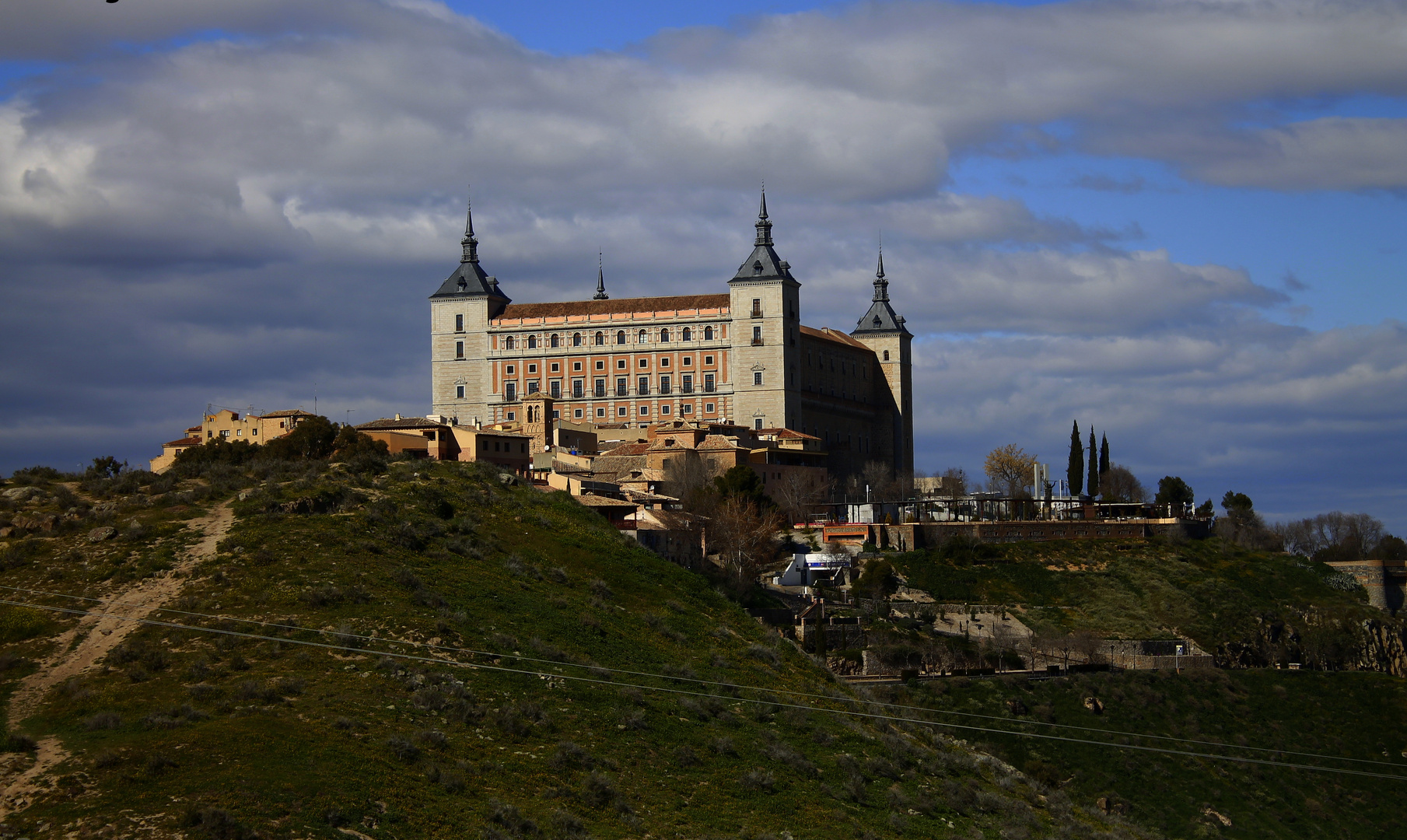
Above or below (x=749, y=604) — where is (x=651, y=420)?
above

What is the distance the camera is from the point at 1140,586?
80.9 meters

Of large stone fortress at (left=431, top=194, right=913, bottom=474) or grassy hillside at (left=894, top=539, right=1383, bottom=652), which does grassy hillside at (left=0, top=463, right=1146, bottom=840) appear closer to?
grassy hillside at (left=894, top=539, right=1383, bottom=652)

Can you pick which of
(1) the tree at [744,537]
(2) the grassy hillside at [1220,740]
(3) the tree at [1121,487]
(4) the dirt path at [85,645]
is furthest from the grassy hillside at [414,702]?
(3) the tree at [1121,487]

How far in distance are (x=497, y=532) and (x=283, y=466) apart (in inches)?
250

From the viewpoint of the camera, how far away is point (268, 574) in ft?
110

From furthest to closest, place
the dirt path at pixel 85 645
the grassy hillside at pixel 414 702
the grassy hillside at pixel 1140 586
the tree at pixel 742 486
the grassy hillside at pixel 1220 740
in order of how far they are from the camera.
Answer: the tree at pixel 742 486 < the grassy hillside at pixel 1140 586 < the grassy hillside at pixel 1220 740 < the grassy hillside at pixel 414 702 < the dirt path at pixel 85 645

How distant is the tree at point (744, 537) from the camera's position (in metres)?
75.5

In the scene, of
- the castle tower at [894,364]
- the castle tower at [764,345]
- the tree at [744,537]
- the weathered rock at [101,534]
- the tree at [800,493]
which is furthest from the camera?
the castle tower at [894,364]

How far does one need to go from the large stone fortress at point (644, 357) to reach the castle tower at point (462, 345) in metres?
0.09

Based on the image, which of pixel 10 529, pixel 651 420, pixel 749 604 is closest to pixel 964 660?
pixel 749 604

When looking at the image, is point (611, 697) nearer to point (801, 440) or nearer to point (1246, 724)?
Answer: point (1246, 724)

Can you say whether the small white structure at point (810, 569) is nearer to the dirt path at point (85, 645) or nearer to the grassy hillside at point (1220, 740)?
the grassy hillside at point (1220, 740)

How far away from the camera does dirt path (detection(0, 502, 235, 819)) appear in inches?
895

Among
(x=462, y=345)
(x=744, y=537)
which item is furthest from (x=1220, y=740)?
(x=462, y=345)
